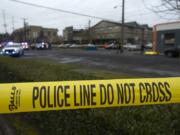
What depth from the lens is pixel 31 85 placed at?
15.1ft

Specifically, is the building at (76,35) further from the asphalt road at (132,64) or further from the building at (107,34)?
the asphalt road at (132,64)

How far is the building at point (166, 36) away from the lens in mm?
51719

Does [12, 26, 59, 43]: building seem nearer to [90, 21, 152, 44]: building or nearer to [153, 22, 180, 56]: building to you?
[90, 21, 152, 44]: building

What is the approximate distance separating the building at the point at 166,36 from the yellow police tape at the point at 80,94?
153 feet

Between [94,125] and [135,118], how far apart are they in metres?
0.73

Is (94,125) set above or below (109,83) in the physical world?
below

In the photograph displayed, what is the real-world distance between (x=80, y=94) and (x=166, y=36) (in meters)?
50.4

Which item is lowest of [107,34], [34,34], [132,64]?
[132,64]

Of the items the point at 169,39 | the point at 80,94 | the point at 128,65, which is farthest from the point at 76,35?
the point at 80,94

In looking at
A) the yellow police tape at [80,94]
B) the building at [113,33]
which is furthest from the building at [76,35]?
the yellow police tape at [80,94]

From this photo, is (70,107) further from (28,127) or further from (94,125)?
(28,127)

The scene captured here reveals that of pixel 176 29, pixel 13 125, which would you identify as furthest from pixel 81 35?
pixel 13 125

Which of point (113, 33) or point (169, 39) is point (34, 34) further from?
point (169, 39)

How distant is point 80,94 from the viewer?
15.0 feet
